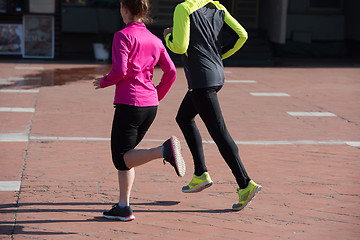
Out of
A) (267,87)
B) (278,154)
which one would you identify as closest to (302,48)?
(267,87)

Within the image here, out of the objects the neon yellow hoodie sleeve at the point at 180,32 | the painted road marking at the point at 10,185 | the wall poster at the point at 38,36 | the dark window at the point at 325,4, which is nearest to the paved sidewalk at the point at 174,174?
the painted road marking at the point at 10,185

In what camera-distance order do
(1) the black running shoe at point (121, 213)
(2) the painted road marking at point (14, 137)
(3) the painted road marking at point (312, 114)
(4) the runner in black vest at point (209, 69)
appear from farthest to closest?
(3) the painted road marking at point (312, 114), (2) the painted road marking at point (14, 137), (4) the runner in black vest at point (209, 69), (1) the black running shoe at point (121, 213)

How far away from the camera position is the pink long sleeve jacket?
4199 mm

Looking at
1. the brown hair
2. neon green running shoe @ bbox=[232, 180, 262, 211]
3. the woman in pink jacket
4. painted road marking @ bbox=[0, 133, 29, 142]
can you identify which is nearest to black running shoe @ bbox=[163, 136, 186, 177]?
the woman in pink jacket

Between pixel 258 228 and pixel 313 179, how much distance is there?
161 cm

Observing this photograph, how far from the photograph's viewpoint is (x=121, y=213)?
14.5 feet

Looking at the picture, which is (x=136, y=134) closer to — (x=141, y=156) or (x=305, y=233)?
(x=141, y=156)

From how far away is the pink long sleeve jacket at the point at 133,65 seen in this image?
13.8ft

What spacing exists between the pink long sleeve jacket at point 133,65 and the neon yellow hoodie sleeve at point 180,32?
5.4 inches

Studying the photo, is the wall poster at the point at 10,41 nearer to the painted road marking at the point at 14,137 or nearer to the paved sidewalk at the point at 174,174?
the paved sidewalk at the point at 174,174

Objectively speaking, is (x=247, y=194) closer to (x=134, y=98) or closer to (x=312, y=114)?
(x=134, y=98)

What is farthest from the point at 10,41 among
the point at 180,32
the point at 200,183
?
the point at 180,32

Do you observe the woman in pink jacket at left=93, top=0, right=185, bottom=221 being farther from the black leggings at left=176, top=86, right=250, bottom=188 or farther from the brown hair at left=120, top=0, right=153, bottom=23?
the black leggings at left=176, top=86, right=250, bottom=188

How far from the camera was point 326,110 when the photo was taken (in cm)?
1008
